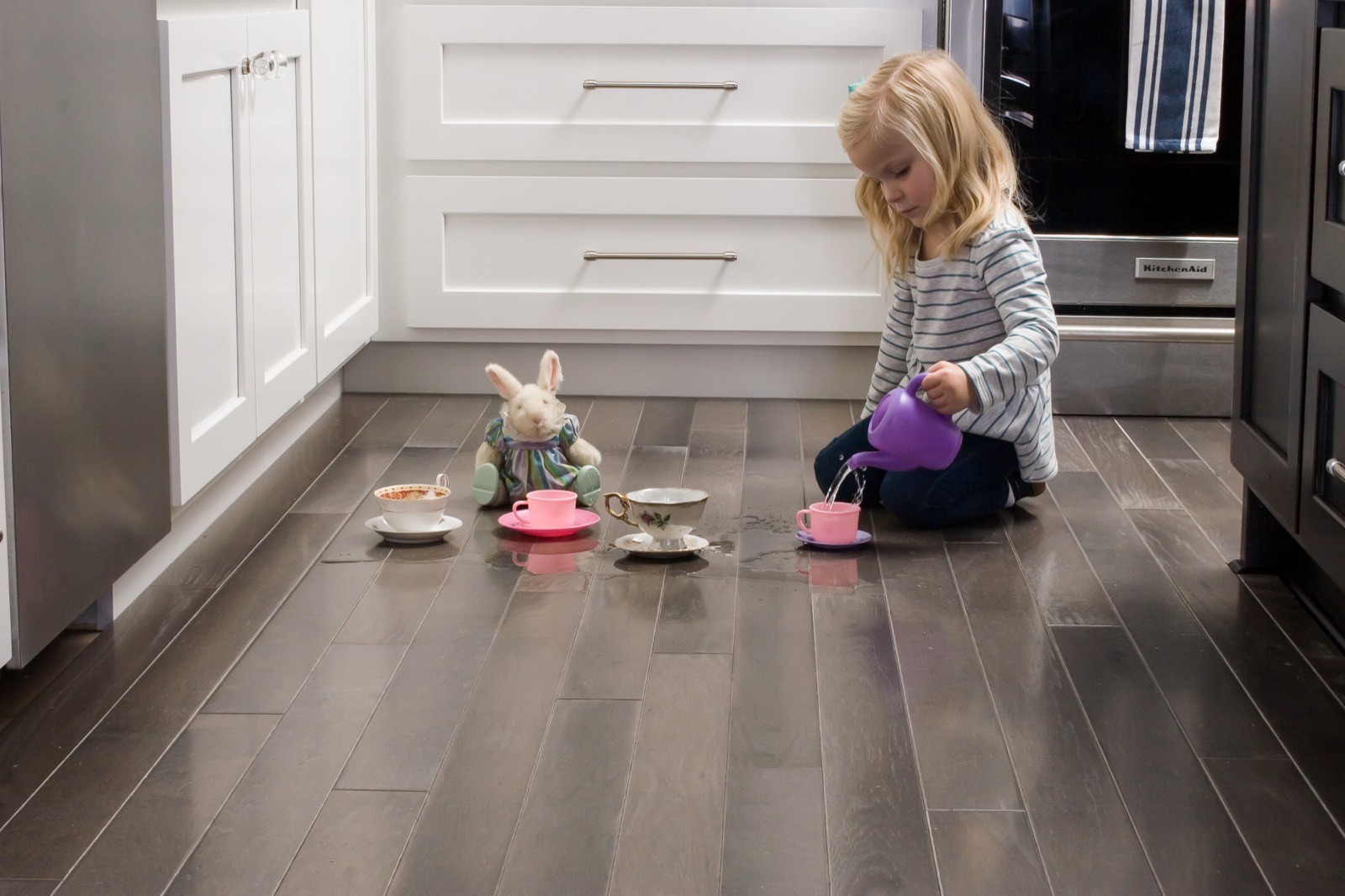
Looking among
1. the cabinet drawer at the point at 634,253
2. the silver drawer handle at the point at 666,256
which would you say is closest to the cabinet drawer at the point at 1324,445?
the cabinet drawer at the point at 634,253

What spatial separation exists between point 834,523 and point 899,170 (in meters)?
0.53

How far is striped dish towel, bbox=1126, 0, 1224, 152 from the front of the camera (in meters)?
2.64

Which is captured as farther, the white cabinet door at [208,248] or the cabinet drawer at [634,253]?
the cabinet drawer at [634,253]

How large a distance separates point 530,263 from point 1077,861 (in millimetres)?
1913

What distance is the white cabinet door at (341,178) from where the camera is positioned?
248 centimetres

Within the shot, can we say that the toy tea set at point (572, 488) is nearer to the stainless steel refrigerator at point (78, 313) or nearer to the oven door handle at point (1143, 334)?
the stainless steel refrigerator at point (78, 313)

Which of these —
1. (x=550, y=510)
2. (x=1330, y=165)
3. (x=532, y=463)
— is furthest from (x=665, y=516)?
(x=1330, y=165)

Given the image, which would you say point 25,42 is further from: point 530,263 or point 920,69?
point 530,263

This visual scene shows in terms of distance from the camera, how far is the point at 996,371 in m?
2.05

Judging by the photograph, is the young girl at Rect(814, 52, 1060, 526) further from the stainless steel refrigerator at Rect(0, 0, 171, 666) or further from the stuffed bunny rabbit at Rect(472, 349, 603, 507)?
the stainless steel refrigerator at Rect(0, 0, 171, 666)

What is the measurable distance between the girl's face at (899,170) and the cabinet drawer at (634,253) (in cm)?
65

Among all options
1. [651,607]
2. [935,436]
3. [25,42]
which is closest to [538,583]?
[651,607]

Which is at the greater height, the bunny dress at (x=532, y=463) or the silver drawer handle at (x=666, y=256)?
the silver drawer handle at (x=666, y=256)

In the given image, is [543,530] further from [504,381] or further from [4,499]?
[4,499]
